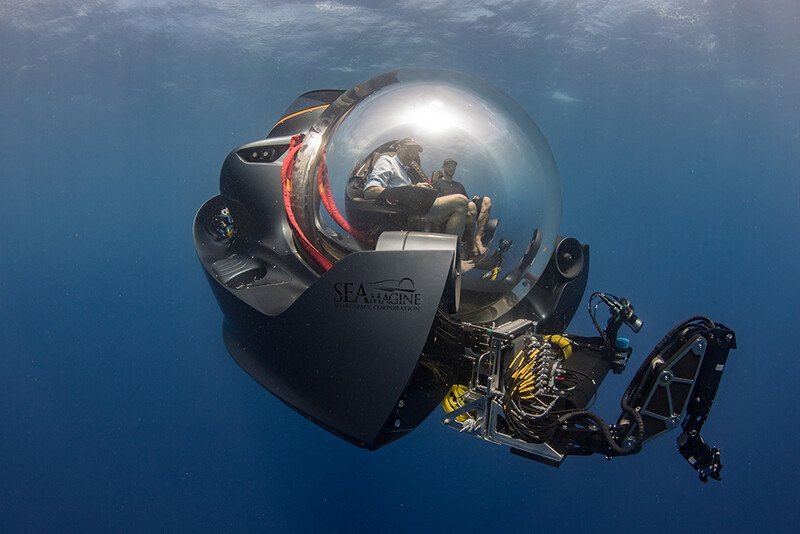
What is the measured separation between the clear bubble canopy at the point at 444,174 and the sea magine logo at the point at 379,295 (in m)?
0.28

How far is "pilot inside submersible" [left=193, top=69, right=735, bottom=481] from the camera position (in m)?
2.18

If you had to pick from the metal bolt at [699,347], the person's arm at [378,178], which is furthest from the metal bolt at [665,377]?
the person's arm at [378,178]

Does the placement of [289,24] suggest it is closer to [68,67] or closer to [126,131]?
[68,67]

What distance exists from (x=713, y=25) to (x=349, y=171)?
1712 cm

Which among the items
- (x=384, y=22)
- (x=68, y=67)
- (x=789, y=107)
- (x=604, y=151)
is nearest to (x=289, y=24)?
(x=384, y=22)

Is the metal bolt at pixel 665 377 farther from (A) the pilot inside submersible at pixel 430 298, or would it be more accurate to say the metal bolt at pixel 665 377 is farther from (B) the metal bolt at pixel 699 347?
(B) the metal bolt at pixel 699 347

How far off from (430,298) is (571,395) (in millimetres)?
A: 1002

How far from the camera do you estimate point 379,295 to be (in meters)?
2.16

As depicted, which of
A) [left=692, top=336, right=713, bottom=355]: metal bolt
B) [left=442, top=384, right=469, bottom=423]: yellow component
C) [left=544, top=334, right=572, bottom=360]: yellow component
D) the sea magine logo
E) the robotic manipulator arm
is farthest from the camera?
[left=544, top=334, right=572, bottom=360]: yellow component

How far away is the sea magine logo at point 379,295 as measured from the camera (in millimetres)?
2107

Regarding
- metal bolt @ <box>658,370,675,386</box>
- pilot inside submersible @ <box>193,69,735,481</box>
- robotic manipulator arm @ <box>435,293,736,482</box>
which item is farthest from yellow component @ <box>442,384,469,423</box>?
metal bolt @ <box>658,370,675,386</box>

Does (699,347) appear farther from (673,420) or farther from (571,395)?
(571,395)

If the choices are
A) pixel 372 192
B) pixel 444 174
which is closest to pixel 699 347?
pixel 444 174

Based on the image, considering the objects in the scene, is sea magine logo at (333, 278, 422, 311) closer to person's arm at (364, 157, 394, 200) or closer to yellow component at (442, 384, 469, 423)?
person's arm at (364, 157, 394, 200)
